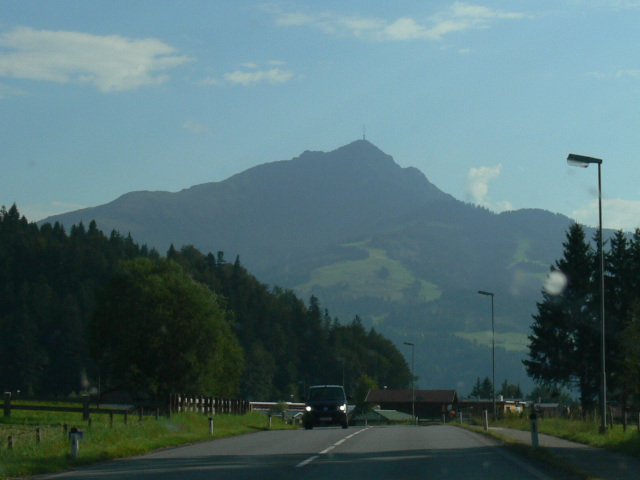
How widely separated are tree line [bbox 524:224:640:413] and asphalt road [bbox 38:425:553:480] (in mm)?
39164

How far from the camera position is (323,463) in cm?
1747

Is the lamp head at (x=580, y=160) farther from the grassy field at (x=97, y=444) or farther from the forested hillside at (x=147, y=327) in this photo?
the forested hillside at (x=147, y=327)

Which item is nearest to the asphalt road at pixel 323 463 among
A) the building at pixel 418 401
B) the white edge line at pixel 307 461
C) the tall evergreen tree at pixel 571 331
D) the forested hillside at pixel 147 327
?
the white edge line at pixel 307 461

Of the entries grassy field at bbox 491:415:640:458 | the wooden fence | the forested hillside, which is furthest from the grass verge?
the forested hillside

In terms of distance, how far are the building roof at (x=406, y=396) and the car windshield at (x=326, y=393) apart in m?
118

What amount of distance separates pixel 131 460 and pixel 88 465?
1269mm

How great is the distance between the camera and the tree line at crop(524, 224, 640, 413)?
201ft

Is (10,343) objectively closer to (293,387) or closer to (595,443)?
(293,387)

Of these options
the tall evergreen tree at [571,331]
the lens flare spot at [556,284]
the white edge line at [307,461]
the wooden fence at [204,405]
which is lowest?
the wooden fence at [204,405]

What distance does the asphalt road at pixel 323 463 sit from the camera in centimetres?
1510

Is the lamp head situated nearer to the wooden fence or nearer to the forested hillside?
the wooden fence

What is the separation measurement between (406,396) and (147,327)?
333 feet

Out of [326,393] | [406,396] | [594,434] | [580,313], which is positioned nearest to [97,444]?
[594,434]

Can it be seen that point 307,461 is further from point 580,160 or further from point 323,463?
point 580,160
